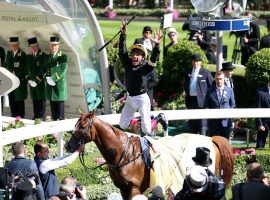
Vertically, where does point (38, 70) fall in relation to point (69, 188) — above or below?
below

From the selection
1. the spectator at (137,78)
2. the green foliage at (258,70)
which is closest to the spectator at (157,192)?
the spectator at (137,78)

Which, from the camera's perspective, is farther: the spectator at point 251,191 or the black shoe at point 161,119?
the black shoe at point 161,119

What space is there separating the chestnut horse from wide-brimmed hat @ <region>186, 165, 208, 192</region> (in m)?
2.37

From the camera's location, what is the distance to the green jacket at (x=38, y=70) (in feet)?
57.7

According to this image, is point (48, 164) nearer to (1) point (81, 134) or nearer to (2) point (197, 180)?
(1) point (81, 134)

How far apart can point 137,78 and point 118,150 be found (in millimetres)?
1940

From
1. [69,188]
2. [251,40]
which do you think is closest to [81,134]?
[69,188]

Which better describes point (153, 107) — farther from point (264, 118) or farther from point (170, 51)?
point (264, 118)

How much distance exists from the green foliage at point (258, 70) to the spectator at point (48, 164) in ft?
21.2

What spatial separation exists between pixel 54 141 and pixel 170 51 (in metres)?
3.93

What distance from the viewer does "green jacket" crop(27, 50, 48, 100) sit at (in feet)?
57.7

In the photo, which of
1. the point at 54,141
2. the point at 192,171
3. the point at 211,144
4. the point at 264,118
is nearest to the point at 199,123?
the point at 264,118

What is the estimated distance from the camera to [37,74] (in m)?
17.7

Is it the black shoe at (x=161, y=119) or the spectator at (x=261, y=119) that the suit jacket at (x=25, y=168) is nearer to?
the black shoe at (x=161, y=119)
